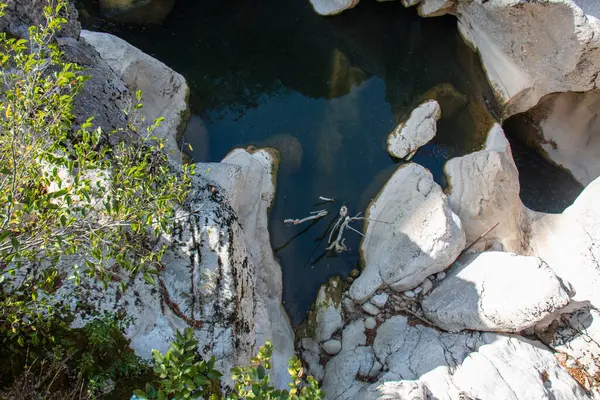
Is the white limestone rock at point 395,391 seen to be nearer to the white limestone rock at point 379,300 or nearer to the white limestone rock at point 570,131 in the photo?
the white limestone rock at point 379,300

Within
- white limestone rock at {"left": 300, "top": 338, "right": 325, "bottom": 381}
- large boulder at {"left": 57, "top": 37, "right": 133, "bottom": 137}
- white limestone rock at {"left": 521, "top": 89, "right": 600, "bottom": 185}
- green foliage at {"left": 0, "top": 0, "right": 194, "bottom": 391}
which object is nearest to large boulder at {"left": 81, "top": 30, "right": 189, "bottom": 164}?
large boulder at {"left": 57, "top": 37, "right": 133, "bottom": 137}

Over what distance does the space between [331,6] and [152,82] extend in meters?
6.61

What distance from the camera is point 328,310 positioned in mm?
9633

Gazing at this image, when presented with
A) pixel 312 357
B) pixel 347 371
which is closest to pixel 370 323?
pixel 347 371

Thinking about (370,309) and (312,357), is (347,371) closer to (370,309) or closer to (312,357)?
(312,357)

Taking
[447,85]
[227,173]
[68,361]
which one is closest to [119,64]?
[227,173]

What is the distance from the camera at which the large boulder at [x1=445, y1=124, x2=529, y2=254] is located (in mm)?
10172

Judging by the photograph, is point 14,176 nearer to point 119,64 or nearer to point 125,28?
point 119,64

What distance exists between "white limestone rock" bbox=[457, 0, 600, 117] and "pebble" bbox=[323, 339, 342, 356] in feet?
27.2

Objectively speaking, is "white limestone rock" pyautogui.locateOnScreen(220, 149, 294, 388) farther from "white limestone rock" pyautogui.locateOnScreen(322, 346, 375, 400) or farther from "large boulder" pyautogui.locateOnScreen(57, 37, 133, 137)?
"large boulder" pyautogui.locateOnScreen(57, 37, 133, 137)

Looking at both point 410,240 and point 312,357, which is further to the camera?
point 410,240

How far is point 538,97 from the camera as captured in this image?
12.4m

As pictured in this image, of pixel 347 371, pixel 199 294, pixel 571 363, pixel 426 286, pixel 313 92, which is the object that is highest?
pixel 199 294

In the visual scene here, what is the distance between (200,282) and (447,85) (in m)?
9.78
